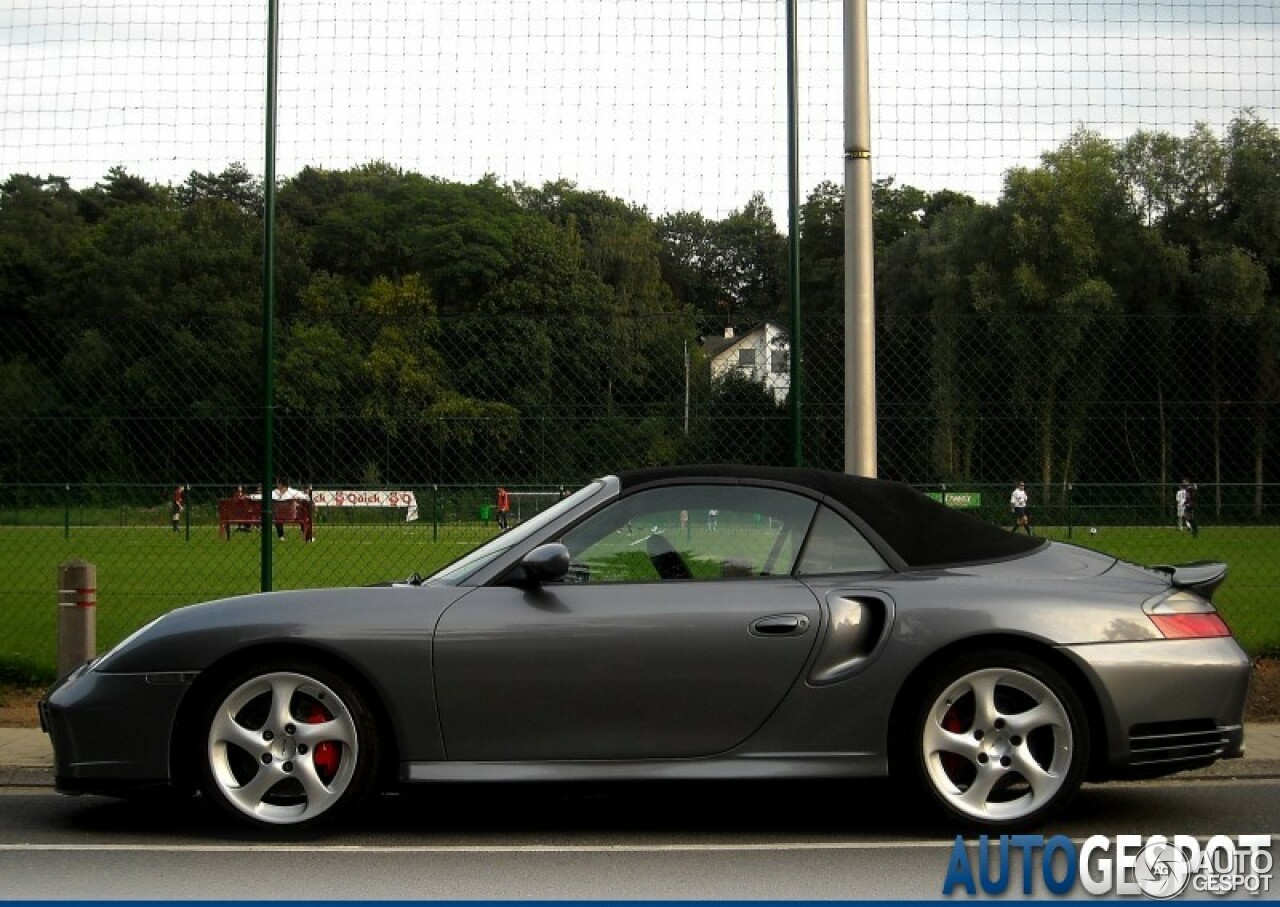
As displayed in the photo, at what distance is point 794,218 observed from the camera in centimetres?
1079

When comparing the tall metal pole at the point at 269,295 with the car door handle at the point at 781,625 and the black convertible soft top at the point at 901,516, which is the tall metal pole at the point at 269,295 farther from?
the car door handle at the point at 781,625

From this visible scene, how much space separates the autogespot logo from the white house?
500cm

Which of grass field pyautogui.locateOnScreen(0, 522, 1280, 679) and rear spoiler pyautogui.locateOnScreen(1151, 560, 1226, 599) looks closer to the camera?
rear spoiler pyautogui.locateOnScreen(1151, 560, 1226, 599)

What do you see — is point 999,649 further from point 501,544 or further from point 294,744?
point 294,744

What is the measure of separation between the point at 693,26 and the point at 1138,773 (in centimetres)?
614

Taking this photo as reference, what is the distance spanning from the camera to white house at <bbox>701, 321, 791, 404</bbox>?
11.0 meters

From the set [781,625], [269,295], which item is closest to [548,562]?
[781,625]

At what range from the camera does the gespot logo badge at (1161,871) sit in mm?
5664

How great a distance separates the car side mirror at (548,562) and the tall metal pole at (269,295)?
459 cm

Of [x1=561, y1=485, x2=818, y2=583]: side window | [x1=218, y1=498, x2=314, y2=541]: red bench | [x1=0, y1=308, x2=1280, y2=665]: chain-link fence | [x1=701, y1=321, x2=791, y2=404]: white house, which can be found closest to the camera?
[x1=561, y1=485, x2=818, y2=583]: side window

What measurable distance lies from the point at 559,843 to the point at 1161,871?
2112 mm

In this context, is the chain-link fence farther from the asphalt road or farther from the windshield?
the windshield

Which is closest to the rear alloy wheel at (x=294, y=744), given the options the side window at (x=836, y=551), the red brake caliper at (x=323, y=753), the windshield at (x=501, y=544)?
the red brake caliper at (x=323, y=753)

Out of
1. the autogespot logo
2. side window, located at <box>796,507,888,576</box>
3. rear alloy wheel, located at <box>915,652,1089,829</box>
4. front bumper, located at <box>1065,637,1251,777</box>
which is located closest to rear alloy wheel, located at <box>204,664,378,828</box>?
side window, located at <box>796,507,888,576</box>
